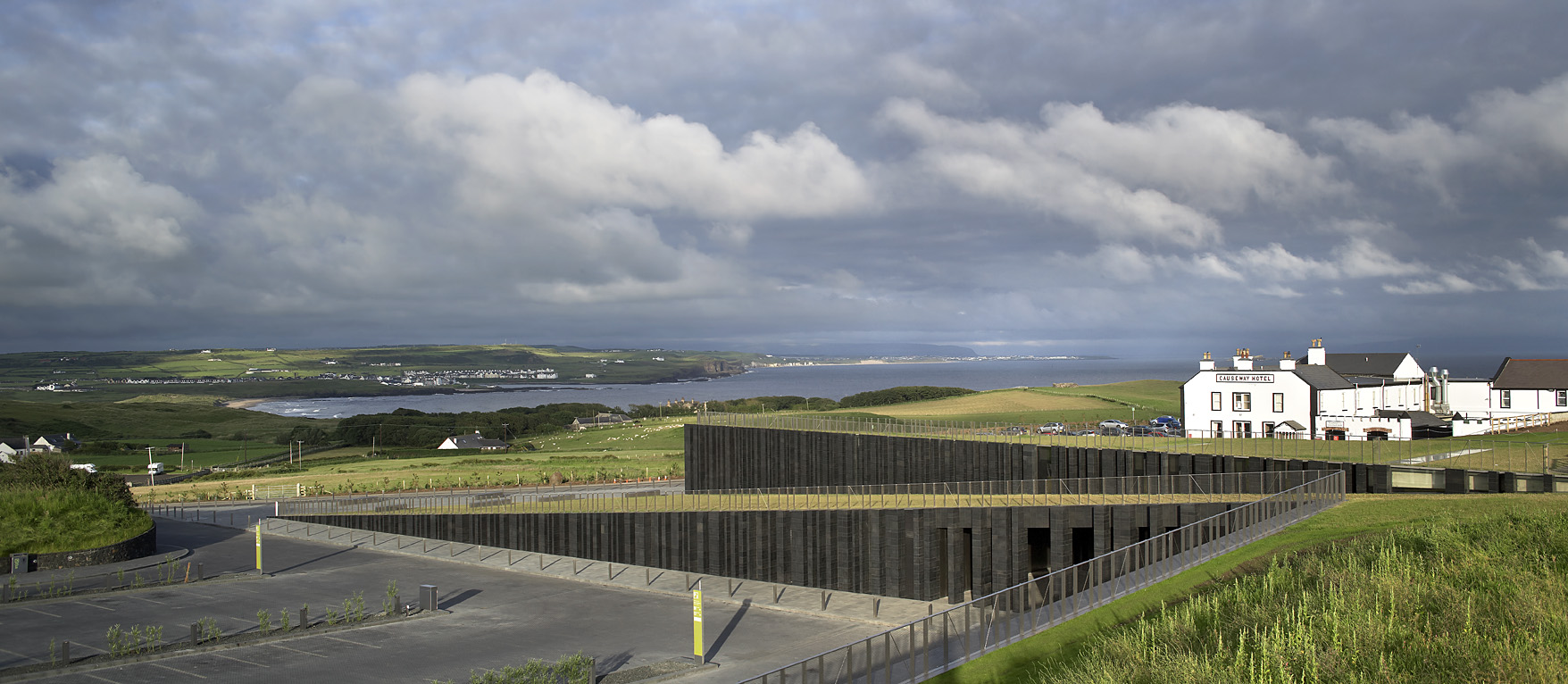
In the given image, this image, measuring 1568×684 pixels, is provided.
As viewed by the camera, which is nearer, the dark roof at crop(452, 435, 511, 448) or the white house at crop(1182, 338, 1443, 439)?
the white house at crop(1182, 338, 1443, 439)

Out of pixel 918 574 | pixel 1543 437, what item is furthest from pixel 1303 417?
pixel 918 574

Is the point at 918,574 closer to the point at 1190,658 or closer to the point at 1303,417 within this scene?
the point at 1190,658

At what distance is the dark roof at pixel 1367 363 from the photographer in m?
56.2

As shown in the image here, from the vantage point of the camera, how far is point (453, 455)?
298 feet

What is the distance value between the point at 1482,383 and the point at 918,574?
46.1 meters

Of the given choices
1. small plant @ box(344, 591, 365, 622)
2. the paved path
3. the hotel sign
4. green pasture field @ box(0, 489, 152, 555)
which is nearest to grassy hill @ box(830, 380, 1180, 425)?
the hotel sign

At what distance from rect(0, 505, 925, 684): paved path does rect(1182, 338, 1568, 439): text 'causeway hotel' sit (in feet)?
107

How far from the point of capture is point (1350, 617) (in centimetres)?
1096

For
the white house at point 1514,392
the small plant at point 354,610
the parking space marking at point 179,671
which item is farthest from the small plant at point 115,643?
the white house at point 1514,392

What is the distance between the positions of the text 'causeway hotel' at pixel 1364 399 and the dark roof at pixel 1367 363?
0.11m

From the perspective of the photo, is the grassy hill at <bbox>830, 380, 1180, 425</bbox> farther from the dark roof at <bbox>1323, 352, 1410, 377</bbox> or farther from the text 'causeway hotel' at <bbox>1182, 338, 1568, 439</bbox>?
the text 'causeway hotel' at <bbox>1182, 338, 1568, 439</bbox>

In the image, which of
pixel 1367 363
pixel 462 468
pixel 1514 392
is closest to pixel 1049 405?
pixel 1367 363

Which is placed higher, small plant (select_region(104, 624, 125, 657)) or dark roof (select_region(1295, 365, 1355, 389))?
dark roof (select_region(1295, 365, 1355, 389))

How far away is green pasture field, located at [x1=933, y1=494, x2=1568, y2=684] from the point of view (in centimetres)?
980
